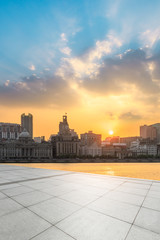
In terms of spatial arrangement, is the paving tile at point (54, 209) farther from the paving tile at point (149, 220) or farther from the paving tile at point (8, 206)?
the paving tile at point (149, 220)

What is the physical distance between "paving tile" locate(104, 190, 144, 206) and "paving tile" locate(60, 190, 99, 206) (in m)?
0.88

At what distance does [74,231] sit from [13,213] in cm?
251

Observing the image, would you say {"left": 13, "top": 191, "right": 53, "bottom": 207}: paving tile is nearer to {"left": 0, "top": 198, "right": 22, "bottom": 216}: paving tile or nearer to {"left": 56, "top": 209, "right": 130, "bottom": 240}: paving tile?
{"left": 0, "top": 198, "right": 22, "bottom": 216}: paving tile

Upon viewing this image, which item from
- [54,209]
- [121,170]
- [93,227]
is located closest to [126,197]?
[93,227]

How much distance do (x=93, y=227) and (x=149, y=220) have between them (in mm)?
2017

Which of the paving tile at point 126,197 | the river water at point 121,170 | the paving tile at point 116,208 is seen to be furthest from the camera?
the river water at point 121,170

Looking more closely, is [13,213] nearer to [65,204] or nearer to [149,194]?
[65,204]

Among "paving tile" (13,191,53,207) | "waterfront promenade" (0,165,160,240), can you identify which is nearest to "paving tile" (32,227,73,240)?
"waterfront promenade" (0,165,160,240)

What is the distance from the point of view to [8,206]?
5.77 meters

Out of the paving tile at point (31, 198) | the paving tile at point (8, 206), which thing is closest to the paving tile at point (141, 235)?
the paving tile at point (31, 198)

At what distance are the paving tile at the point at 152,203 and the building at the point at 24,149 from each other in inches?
5860

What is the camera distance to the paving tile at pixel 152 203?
5.86 m

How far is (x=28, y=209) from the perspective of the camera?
5457 mm

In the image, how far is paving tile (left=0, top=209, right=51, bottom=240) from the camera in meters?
3.82
